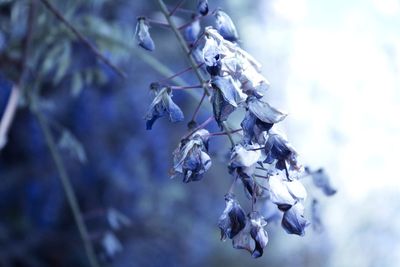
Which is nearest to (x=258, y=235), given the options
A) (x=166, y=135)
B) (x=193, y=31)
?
(x=193, y=31)

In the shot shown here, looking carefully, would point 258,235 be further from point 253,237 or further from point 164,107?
point 164,107

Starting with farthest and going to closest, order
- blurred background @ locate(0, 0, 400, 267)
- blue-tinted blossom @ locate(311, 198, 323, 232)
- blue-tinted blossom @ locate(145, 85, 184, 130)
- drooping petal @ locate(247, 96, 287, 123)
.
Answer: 1. blurred background @ locate(0, 0, 400, 267)
2. blue-tinted blossom @ locate(311, 198, 323, 232)
3. blue-tinted blossom @ locate(145, 85, 184, 130)
4. drooping petal @ locate(247, 96, 287, 123)

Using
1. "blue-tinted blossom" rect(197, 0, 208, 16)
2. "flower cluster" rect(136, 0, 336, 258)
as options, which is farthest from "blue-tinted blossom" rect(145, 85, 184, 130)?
"blue-tinted blossom" rect(197, 0, 208, 16)

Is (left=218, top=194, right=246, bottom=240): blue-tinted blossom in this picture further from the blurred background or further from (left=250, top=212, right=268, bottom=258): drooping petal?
the blurred background

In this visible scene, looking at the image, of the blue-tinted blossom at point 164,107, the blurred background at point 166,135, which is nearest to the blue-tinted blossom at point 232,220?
the blue-tinted blossom at point 164,107

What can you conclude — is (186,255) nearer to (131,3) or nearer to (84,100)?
(84,100)

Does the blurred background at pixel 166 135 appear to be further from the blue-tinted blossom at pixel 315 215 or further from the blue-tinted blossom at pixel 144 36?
the blue-tinted blossom at pixel 144 36
